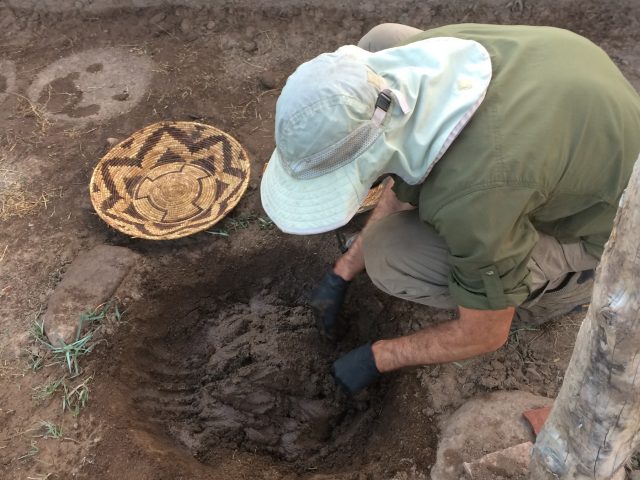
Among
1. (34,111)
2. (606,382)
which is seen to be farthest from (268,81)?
(606,382)

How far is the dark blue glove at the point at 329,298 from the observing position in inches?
93.0

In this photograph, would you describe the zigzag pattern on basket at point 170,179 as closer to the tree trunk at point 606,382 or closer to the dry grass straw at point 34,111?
the dry grass straw at point 34,111

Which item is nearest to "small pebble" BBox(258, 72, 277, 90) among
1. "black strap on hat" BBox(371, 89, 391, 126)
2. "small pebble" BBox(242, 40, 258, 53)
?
"small pebble" BBox(242, 40, 258, 53)

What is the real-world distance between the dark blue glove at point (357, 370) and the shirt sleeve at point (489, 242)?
48 centimetres

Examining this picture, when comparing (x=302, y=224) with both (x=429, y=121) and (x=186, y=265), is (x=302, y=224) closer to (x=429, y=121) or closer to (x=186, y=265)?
(x=429, y=121)

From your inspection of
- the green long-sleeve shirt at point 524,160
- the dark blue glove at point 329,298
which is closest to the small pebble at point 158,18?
the dark blue glove at point 329,298

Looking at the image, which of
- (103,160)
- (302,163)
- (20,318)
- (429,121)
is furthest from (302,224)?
(103,160)

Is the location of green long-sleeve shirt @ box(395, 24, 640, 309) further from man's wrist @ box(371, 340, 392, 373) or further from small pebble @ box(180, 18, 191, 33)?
small pebble @ box(180, 18, 191, 33)

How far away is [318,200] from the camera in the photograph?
4.91 feet

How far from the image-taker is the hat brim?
1.47 m

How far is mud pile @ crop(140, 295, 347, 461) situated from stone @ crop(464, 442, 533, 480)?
0.65m

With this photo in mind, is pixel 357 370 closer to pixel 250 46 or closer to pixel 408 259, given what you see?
pixel 408 259

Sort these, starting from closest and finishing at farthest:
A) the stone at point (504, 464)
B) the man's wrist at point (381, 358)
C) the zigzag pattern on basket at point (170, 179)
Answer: the stone at point (504, 464)
the man's wrist at point (381, 358)
the zigzag pattern on basket at point (170, 179)

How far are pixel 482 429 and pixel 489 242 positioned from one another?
0.78 meters
